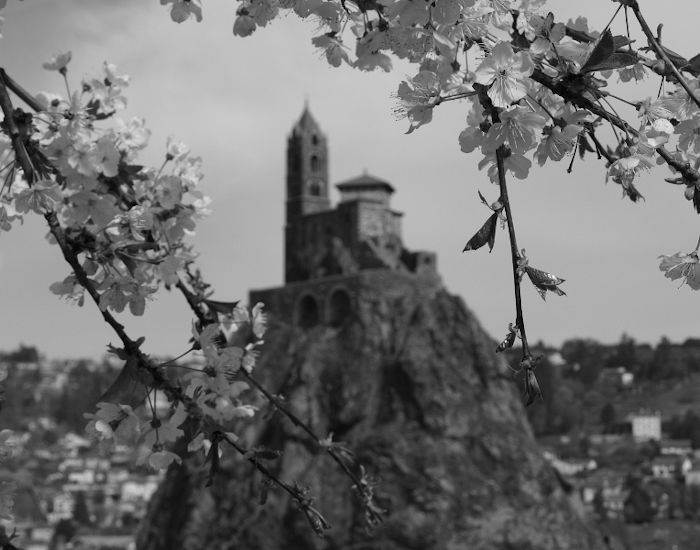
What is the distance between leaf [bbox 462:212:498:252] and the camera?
1862mm

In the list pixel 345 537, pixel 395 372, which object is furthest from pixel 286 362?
pixel 345 537

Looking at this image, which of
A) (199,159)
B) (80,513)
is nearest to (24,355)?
(80,513)

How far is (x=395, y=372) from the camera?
49.8 metres

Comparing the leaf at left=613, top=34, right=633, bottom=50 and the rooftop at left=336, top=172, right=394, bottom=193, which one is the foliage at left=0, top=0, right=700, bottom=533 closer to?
the leaf at left=613, top=34, right=633, bottom=50

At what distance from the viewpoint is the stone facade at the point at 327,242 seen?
48188 millimetres

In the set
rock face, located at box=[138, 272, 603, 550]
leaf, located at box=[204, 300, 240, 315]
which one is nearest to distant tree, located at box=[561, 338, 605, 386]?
rock face, located at box=[138, 272, 603, 550]

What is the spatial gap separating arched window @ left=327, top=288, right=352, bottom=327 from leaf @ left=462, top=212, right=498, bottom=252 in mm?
46722

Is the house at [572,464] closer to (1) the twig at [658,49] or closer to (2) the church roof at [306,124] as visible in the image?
(2) the church roof at [306,124]

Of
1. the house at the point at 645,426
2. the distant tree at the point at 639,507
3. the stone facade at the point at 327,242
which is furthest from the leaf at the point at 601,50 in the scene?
the house at the point at 645,426

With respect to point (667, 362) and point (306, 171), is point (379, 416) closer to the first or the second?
point (306, 171)

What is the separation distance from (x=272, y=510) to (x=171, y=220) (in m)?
46.6

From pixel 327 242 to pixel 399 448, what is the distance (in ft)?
30.2

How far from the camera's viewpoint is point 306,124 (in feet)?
168

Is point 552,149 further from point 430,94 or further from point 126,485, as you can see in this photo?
point 126,485
